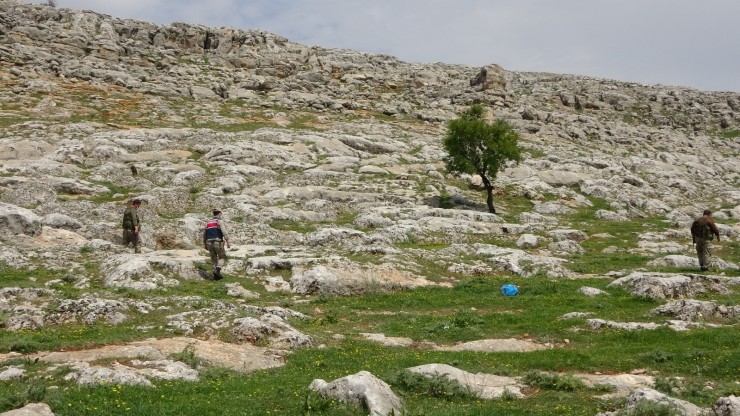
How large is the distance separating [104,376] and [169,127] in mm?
59270

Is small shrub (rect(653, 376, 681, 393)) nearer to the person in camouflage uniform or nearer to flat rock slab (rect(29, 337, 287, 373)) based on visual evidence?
flat rock slab (rect(29, 337, 287, 373))

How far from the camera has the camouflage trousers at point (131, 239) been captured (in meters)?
29.1

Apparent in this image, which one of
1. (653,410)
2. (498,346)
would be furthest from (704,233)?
(653,410)

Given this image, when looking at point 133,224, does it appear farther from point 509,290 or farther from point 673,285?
point 673,285

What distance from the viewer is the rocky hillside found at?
25844 mm

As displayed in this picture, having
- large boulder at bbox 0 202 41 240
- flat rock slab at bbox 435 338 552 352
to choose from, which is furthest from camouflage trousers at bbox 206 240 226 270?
flat rock slab at bbox 435 338 552 352

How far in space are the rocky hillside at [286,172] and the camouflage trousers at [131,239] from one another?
96 cm

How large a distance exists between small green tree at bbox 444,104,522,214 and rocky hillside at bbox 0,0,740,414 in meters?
3.66

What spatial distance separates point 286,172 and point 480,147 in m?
20.4

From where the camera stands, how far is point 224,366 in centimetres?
1507

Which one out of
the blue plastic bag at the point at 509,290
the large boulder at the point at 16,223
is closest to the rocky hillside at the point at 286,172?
the large boulder at the point at 16,223

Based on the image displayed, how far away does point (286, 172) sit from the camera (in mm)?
54531

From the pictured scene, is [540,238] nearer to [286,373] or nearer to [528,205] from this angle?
[528,205]

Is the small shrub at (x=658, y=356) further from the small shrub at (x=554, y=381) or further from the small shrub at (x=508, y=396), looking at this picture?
the small shrub at (x=508, y=396)
